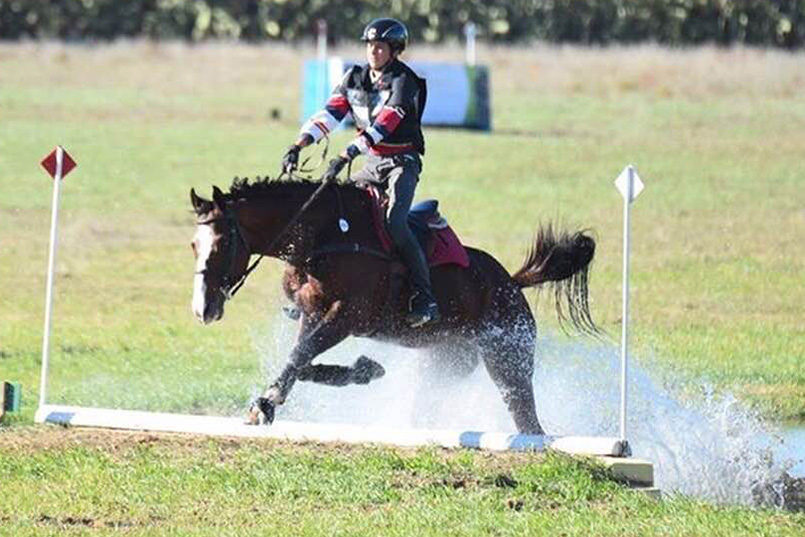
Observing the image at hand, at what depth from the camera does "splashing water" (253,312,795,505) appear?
488 inches

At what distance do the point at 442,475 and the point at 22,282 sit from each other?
10.9m

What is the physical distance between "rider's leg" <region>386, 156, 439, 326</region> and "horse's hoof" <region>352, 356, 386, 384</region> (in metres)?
0.43

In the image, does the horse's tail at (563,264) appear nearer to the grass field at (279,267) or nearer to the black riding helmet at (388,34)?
the grass field at (279,267)

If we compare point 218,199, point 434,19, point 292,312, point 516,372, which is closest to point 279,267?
point 516,372

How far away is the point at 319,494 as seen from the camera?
10.7 metres

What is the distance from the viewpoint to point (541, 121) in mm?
38156

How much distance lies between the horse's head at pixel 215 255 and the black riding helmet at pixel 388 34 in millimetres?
1331

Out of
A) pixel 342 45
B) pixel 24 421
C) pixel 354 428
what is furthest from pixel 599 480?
pixel 342 45

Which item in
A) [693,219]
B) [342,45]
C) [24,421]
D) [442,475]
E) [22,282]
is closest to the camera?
[442,475]

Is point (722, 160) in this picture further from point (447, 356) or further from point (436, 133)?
point (447, 356)

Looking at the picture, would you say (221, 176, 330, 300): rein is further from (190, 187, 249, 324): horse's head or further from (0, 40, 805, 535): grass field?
(0, 40, 805, 535): grass field

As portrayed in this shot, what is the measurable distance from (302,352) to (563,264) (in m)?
2.48

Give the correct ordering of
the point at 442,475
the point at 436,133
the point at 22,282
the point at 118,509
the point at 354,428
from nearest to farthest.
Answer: the point at 118,509 → the point at 442,475 → the point at 354,428 → the point at 22,282 → the point at 436,133

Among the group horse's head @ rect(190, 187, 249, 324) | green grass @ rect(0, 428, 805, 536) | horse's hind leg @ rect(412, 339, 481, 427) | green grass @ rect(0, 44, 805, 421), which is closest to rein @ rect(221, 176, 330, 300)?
horse's head @ rect(190, 187, 249, 324)
